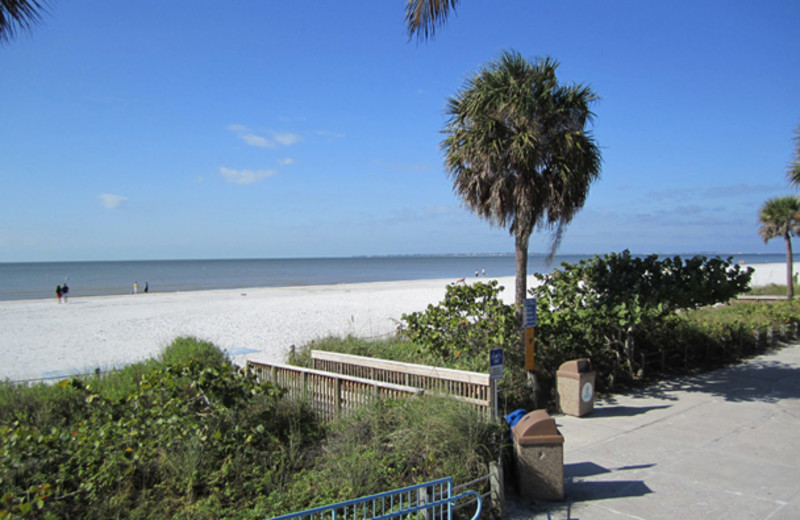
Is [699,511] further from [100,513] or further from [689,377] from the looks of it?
[689,377]

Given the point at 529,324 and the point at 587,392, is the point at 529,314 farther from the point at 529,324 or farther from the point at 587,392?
the point at 587,392

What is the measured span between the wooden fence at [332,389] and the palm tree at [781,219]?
28.0 metres

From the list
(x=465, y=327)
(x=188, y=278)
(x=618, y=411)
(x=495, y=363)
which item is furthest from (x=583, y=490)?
(x=188, y=278)

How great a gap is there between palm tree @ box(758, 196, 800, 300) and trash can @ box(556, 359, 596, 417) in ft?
82.4

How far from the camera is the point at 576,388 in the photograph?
27.8 feet

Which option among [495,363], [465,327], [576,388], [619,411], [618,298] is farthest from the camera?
[618,298]

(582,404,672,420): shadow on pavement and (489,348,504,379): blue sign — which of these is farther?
(582,404,672,420): shadow on pavement

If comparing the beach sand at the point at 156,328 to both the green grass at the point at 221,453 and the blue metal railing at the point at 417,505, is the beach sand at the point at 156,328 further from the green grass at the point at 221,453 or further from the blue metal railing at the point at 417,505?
the blue metal railing at the point at 417,505

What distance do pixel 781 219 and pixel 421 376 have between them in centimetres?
2849

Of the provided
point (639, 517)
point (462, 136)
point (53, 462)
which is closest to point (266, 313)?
point (462, 136)

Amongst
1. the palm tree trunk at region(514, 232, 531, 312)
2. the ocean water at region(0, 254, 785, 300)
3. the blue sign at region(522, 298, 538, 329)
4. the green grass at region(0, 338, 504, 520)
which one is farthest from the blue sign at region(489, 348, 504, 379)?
the ocean water at region(0, 254, 785, 300)

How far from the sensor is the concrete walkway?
538cm

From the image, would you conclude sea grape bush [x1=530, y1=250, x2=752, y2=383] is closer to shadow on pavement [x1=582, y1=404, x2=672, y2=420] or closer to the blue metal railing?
shadow on pavement [x1=582, y1=404, x2=672, y2=420]

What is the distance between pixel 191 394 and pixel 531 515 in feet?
15.4
